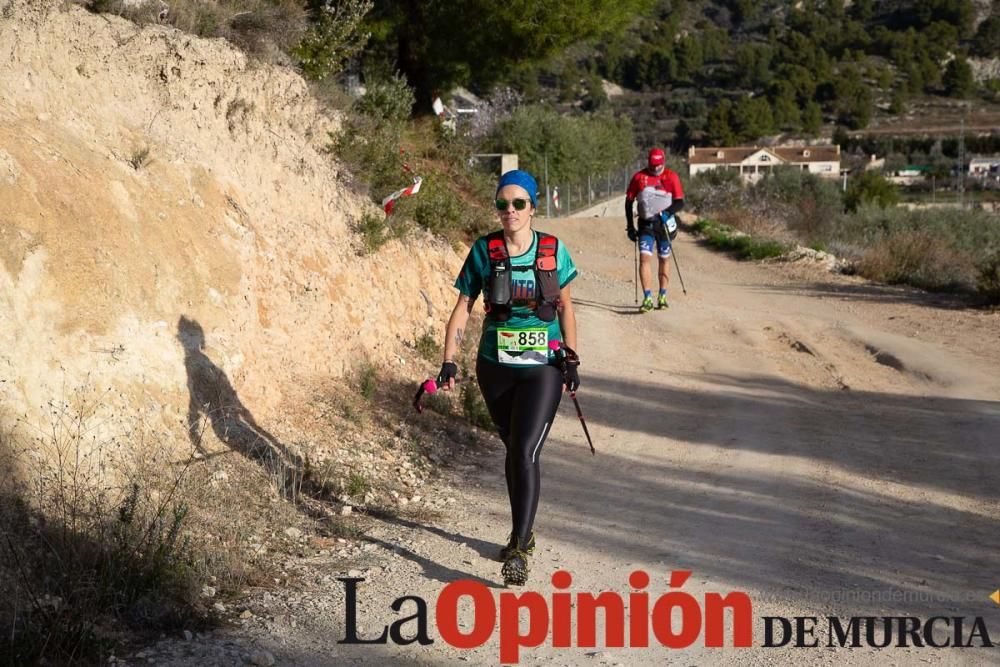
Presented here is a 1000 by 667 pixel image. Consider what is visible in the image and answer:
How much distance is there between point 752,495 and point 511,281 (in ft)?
8.25

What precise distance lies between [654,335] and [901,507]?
21.3 feet

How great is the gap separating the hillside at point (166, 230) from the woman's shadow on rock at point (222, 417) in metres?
0.07

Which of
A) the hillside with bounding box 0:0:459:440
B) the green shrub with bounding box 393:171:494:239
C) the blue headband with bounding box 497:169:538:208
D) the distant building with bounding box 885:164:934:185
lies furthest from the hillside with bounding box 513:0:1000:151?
the blue headband with bounding box 497:169:538:208

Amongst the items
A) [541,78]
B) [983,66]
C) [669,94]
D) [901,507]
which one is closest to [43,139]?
[901,507]

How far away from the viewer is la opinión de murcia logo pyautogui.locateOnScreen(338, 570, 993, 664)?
195 inches

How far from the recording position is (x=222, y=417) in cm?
720

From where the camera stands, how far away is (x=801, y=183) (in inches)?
1832

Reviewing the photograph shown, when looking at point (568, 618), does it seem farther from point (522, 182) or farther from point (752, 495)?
point (752, 495)

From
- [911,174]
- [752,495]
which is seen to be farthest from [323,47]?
[911,174]

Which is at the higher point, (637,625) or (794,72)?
(794,72)

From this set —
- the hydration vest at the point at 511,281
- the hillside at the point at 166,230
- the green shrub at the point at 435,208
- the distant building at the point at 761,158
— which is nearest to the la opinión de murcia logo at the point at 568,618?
the hydration vest at the point at 511,281

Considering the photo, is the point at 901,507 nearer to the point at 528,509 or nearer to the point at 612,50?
the point at 528,509

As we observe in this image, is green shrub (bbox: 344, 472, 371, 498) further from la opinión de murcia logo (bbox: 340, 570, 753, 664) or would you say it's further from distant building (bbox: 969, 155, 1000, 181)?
distant building (bbox: 969, 155, 1000, 181)

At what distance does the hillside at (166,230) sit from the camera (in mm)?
6465
